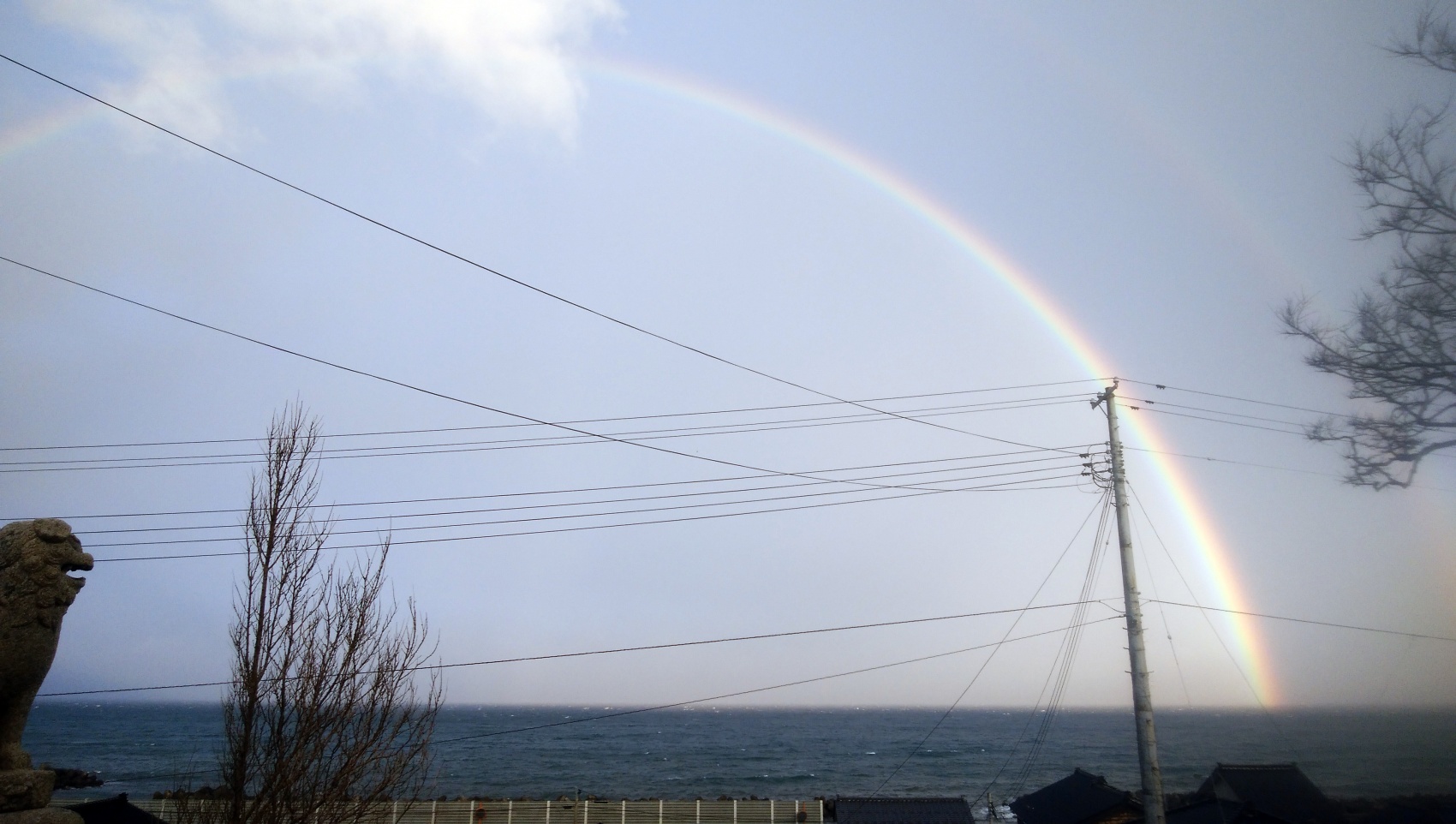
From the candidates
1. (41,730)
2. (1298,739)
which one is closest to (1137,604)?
(1298,739)

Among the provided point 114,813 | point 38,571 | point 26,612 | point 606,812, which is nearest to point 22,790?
point 26,612

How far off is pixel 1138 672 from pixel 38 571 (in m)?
14.0

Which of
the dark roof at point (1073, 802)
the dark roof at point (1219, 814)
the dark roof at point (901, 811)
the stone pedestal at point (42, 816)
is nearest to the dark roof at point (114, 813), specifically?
the stone pedestal at point (42, 816)

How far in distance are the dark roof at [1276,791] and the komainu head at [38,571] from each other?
72.4 feet

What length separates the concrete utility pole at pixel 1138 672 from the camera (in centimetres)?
1277

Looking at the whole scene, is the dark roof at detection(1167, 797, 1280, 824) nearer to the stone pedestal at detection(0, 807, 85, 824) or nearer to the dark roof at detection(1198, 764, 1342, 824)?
the dark roof at detection(1198, 764, 1342, 824)

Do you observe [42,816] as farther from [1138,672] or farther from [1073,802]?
[1073,802]

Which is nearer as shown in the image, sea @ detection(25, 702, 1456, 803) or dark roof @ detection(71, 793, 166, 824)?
dark roof @ detection(71, 793, 166, 824)

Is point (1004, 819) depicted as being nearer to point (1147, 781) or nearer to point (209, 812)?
point (1147, 781)

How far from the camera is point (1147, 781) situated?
12.8m

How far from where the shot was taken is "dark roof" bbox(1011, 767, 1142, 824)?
79.5 ft

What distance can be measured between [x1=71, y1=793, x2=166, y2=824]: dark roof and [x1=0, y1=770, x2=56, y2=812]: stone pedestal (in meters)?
8.91

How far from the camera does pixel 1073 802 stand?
25609 mm

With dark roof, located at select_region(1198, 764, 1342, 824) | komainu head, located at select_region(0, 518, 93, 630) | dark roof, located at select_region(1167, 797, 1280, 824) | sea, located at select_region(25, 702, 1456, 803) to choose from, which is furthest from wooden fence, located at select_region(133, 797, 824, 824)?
komainu head, located at select_region(0, 518, 93, 630)
